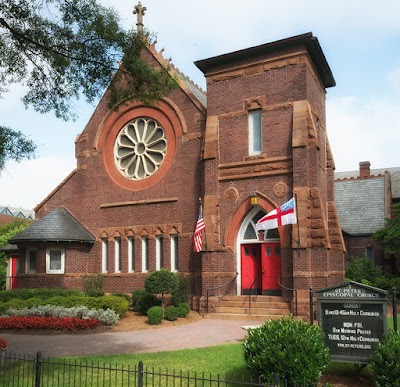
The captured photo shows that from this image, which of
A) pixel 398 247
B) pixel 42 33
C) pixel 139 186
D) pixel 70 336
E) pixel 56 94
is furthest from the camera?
pixel 398 247

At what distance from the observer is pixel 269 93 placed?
20391mm

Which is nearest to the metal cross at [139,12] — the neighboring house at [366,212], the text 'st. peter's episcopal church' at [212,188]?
the text 'st. peter's episcopal church' at [212,188]

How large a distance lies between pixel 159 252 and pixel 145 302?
338 cm

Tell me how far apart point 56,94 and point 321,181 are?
1231 centimetres

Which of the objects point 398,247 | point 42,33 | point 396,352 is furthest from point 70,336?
point 398,247

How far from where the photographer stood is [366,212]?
35438 millimetres

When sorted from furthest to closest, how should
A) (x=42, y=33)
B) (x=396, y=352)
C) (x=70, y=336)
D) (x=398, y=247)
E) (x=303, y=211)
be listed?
(x=398, y=247)
(x=303, y=211)
(x=70, y=336)
(x=42, y=33)
(x=396, y=352)

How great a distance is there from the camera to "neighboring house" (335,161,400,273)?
3366 centimetres

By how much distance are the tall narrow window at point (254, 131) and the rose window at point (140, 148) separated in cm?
471

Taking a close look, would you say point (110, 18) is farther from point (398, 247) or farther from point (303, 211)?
point (398, 247)

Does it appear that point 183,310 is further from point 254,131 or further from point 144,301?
point 254,131

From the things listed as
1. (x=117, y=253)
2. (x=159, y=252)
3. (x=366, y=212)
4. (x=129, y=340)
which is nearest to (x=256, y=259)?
(x=159, y=252)

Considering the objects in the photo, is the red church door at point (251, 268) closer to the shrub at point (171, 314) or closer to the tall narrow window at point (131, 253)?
the shrub at point (171, 314)

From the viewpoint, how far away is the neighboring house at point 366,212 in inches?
1325
